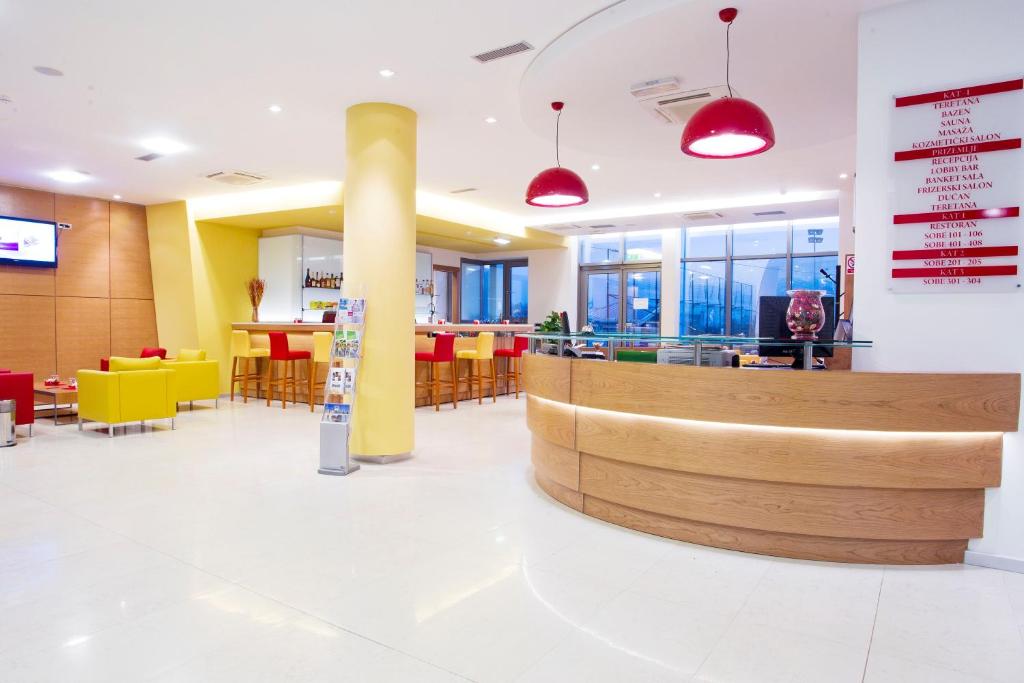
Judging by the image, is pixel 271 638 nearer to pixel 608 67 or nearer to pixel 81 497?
pixel 81 497

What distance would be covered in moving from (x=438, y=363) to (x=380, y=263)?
393cm

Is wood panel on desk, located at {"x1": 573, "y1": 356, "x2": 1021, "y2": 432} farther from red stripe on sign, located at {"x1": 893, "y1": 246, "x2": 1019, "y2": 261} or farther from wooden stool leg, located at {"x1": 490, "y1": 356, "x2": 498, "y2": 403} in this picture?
wooden stool leg, located at {"x1": 490, "y1": 356, "x2": 498, "y2": 403}

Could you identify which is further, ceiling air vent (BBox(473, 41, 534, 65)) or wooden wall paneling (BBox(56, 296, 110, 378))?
wooden wall paneling (BBox(56, 296, 110, 378))

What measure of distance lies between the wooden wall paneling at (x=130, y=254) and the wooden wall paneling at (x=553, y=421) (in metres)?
9.23

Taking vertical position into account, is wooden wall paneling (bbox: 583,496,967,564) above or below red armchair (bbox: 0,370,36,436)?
below

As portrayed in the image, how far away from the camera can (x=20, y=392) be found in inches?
275

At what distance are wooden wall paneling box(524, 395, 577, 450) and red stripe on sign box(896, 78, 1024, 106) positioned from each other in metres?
2.82

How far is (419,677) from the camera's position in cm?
231

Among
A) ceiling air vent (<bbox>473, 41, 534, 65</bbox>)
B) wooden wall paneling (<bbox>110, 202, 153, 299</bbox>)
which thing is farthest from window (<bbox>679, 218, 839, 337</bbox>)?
wooden wall paneling (<bbox>110, 202, 153, 299</bbox>)

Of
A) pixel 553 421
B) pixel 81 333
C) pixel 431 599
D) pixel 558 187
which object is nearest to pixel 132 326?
pixel 81 333

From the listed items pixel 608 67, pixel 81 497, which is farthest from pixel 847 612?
pixel 81 497

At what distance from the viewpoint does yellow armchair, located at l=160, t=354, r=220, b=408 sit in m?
8.77

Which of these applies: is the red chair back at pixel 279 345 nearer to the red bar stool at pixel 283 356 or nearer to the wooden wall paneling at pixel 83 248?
the red bar stool at pixel 283 356

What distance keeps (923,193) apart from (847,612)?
2477 mm
